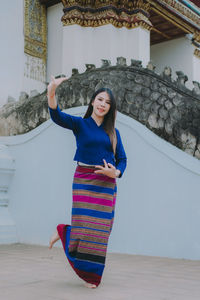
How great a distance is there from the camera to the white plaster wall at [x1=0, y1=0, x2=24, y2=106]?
20.5 feet

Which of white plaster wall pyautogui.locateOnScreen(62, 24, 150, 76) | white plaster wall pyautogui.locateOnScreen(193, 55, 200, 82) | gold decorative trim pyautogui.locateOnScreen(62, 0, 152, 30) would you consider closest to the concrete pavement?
white plaster wall pyautogui.locateOnScreen(62, 24, 150, 76)

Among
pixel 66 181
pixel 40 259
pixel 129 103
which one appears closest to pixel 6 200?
pixel 66 181

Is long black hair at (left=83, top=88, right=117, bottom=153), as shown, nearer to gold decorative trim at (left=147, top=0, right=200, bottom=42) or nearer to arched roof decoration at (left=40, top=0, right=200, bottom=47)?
arched roof decoration at (left=40, top=0, right=200, bottom=47)

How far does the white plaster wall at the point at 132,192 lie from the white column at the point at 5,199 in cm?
7

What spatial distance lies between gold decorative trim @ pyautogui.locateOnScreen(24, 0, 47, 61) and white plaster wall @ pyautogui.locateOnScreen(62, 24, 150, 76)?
0.42m

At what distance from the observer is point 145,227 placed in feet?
12.7

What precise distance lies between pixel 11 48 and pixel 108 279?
4.54m

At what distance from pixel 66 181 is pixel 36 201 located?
0.48 meters

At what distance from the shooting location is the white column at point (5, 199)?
15.4 ft

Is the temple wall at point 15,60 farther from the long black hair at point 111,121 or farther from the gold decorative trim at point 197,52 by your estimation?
the long black hair at point 111,121

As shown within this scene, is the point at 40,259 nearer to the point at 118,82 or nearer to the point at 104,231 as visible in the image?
the point at 104,231

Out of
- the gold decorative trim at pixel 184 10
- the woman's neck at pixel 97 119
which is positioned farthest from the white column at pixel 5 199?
the gold decorative trim at pixel 184 10

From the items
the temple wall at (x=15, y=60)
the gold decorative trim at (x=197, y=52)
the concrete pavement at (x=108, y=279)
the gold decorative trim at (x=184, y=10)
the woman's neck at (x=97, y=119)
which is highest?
the gold decorative trim at (x=184, y=10)

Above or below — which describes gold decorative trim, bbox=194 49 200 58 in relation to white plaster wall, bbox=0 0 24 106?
above
